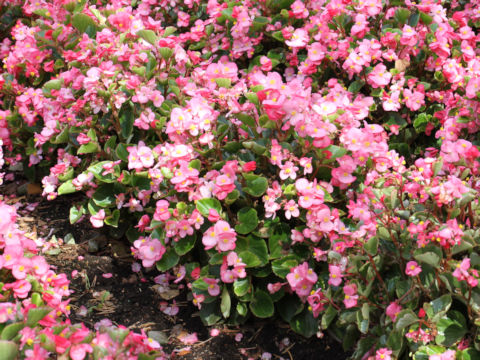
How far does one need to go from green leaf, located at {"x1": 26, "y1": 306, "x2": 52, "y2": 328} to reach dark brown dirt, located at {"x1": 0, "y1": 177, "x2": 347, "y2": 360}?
0.80 m

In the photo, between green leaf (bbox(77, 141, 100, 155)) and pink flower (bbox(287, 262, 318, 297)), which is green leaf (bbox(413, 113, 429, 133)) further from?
green leaf (bbox(77, 141, 100, 155))

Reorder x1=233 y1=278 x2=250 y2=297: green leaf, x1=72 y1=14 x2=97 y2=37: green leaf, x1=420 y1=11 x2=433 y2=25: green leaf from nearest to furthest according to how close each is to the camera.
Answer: x1=233 y1=278 x2=250 y2=297: green leaf → x1=420 y1=11 x2=433 y2=25: green leaf → x1=72 y1=14 x2=97 y2=37: green leaf

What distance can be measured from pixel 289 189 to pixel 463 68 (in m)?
1.11

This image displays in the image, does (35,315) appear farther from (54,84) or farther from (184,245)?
(54,84)

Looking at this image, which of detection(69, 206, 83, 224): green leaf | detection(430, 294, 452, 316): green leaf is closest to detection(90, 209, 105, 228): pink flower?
detection(69, 206, 83, 224): green leaf

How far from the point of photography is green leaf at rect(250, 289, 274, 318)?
2.14 metres

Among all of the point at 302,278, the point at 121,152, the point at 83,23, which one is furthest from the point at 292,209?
the point at 83,23

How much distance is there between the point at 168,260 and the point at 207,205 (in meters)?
0.32

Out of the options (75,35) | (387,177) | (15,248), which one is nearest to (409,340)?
(387,177)

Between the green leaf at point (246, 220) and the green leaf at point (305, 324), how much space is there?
15.4 inches

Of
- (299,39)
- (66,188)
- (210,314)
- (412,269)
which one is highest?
(299,39)

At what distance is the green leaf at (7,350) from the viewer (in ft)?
4.48

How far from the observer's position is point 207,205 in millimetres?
2123

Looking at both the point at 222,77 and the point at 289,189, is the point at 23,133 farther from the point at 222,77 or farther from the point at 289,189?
the point at 289,189
